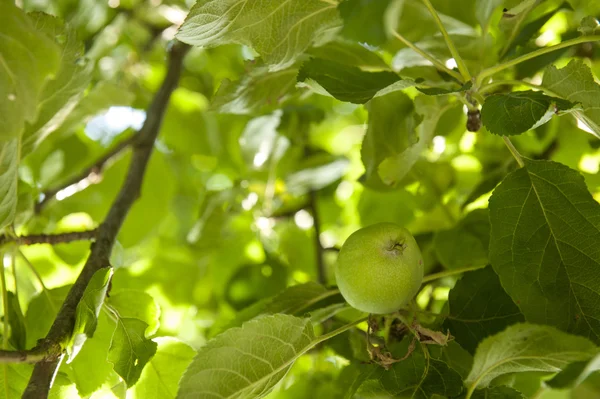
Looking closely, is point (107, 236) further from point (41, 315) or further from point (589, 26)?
point (589, 26)

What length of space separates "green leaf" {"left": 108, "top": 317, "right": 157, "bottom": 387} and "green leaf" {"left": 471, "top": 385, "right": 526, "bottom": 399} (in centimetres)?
55

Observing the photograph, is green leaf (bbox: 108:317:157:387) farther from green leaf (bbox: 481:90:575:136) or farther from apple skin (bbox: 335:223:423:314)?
green leaf (bbox: 481:90:575:136)

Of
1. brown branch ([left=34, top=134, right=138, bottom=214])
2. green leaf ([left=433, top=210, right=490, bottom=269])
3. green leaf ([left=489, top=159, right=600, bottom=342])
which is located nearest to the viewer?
green leaf ([left=489, top=159, right=600, bottom=342])

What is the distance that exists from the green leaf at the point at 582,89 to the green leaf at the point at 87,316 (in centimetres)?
86

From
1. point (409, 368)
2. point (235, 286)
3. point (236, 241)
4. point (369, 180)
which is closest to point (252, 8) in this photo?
point (369, 180)

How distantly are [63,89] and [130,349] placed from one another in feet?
1.71

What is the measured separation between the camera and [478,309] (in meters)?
1.13

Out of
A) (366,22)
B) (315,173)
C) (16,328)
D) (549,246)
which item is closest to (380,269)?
(549,246)

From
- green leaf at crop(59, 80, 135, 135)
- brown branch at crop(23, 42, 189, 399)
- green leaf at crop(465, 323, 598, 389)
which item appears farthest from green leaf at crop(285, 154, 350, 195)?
green leaf at crop(465, 323, 598, 389)

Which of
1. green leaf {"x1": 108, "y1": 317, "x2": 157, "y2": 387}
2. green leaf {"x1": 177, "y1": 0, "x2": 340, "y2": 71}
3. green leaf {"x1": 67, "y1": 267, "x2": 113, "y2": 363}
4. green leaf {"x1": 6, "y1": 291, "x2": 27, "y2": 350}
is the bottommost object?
green leaf {"x1": 6, "y1": 291, "x2": 27, "y2": 350}

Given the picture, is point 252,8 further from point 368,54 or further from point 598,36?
point 598,36

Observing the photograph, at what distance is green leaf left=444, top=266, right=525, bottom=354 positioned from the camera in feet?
3.65

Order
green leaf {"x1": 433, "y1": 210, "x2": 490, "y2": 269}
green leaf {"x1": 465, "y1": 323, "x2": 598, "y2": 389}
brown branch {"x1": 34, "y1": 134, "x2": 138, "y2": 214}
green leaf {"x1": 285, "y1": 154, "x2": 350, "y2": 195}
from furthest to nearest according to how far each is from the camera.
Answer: green leaf {"x1": 285, "y1": 154, "x2": 350, "y2": 195}, brown branch {"x1": 34, "y1": 134, "x2": 138, "y2": 214}, green leaf {"x1": 433, "y1": 210, "x2": 490, "y2": 269}, green leaf {"x1": 465, "y1": 323, "x2": 598, "y2": 389}

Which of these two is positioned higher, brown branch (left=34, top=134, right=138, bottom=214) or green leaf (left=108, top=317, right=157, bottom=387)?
green leaf (left=108, top=317, right=157, bottom=387)
